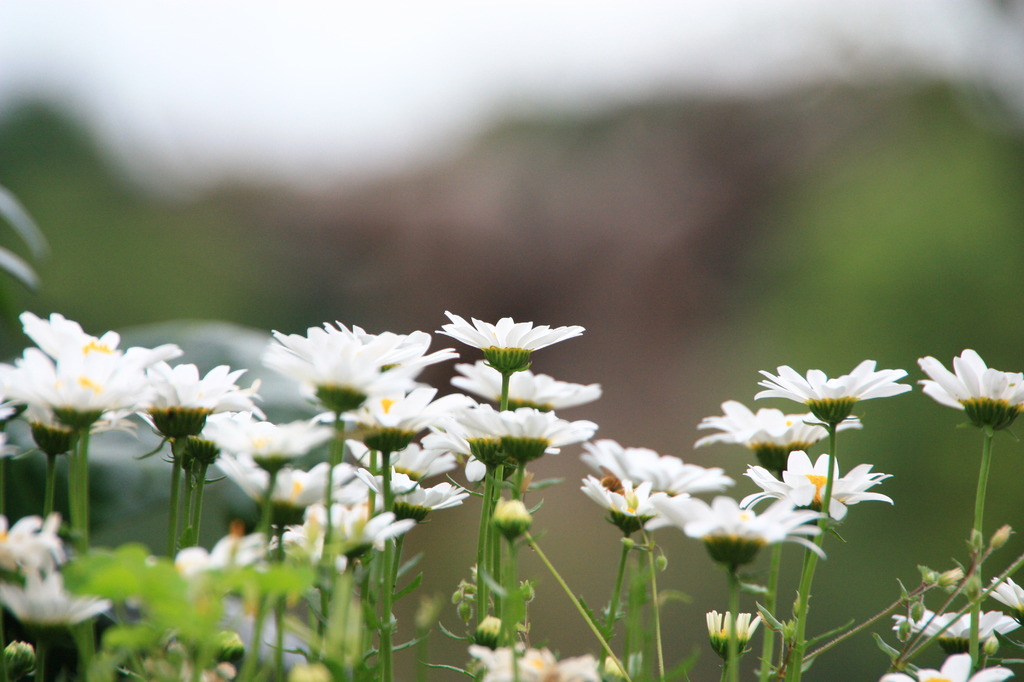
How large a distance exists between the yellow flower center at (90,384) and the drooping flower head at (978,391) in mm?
298

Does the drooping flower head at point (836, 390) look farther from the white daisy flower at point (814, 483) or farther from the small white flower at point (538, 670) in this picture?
the small white flower at point (538, 670)

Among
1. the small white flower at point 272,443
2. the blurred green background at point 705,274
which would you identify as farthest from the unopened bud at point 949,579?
the blurred green background at point 705,274

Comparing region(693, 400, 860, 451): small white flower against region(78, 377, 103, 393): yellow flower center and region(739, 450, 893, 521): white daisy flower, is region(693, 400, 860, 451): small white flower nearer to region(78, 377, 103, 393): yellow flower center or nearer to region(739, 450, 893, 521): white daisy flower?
region(739, 450, 893, 521): white daisy flower

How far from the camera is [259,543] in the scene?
0.23m

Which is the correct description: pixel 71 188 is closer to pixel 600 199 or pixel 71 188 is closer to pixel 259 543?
pixel 600 199

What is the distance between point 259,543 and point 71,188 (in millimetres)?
4617

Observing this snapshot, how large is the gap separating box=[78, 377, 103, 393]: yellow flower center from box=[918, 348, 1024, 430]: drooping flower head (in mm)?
298

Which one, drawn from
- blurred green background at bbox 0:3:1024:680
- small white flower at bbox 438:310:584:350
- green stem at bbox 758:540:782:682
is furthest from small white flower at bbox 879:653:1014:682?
blurred green background at bbox 0:3:1024:680

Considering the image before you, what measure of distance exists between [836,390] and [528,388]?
0.40 feet

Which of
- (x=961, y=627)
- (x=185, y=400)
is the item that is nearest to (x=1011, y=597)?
(x=961, y=627)

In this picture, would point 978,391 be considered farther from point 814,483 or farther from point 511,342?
point 511,342

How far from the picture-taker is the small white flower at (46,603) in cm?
21

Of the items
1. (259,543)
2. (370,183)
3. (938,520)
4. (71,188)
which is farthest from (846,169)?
(71,188)

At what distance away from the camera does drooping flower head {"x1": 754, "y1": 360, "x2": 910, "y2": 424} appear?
0.32 meters
